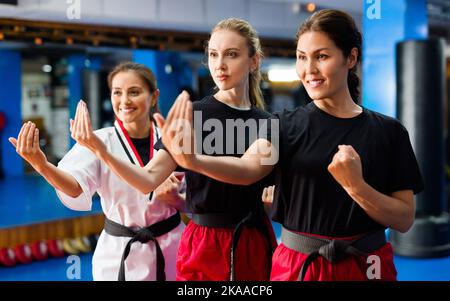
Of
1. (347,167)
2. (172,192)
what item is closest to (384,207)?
(347,167)

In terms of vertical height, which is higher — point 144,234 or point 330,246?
point 330,246

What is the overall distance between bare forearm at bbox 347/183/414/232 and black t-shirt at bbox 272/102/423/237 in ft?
0.13

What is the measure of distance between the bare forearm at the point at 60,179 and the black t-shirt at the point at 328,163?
1.94ft

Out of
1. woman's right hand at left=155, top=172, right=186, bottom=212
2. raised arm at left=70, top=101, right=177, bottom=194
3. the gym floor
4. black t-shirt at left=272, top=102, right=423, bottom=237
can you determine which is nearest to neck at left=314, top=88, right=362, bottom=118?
black t-shirt at left=272, top=102, right=423, bottom=237

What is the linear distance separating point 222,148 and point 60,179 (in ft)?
1.47

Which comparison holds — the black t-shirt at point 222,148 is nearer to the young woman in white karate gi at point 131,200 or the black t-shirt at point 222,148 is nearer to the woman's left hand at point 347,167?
the young woman in white karate gi at point 131,200

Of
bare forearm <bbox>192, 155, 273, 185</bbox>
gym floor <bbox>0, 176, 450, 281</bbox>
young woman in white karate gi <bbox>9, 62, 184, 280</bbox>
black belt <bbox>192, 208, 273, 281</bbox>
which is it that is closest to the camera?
bare forearm <bbox>192, 155, 273, 185</bbox>

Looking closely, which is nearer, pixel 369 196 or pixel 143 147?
pixel 369 196

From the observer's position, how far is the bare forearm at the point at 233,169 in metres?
1.10

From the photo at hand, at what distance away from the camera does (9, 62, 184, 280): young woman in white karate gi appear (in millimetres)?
1604

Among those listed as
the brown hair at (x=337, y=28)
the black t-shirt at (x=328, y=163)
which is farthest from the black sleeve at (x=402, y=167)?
the brown hair at (x=337, y=28)

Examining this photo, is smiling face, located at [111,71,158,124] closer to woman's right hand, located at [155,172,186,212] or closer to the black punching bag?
woman's right hand, located at [155,172,186,212]

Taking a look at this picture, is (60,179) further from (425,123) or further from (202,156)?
(425,123)

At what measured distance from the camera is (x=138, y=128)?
5.56 ft
